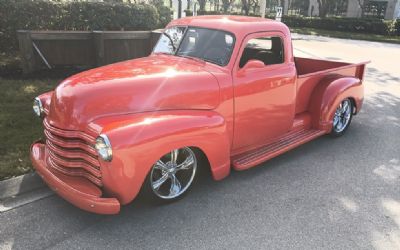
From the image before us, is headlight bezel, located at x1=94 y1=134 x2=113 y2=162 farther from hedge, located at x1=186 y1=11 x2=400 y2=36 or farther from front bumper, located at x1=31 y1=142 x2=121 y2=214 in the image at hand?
hedge, located at x1=186 y1=11 x2=400 y2=36

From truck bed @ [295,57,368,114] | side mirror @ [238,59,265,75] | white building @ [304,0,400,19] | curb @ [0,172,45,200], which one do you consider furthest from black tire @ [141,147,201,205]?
white building @ [304,0,400,19]

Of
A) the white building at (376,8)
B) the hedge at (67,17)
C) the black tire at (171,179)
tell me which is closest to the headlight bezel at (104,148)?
the black tire at (171,179)

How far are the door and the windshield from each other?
183 mm

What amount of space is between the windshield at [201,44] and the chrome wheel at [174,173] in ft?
3.79

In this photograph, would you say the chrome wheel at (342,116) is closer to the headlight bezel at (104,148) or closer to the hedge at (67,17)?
the headlight bezel at (104,148)

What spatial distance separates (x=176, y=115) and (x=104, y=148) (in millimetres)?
804

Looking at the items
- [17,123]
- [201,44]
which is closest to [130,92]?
[201,44]

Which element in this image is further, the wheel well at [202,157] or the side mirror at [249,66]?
the side mirror at [249,66]

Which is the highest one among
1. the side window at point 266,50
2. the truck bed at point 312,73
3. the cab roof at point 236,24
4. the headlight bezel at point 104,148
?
the cab roof at point 236,24

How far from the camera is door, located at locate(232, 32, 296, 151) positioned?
13.7 ft

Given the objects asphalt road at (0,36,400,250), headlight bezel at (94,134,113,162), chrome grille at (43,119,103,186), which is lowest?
asphalt road at (0,36,400,250)

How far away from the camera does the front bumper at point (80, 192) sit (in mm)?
3037

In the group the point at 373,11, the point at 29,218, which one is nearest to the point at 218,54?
the point at 29,218

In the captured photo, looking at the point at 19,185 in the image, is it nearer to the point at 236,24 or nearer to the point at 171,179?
the point at 171,179
